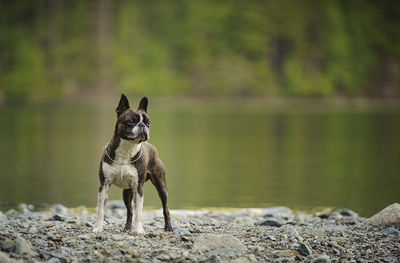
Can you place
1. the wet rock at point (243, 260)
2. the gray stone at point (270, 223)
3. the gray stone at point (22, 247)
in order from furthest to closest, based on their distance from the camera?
the gray stone at point (270, 223) → the wet rock at point (243, 260) → the gray stone at point (22, 247)

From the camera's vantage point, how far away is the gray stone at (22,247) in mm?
7179

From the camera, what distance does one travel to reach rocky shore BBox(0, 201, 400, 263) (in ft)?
24.0

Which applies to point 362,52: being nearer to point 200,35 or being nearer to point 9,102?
point 200,35

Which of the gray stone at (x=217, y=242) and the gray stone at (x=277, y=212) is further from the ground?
the gray stone at (x=277, y=212)

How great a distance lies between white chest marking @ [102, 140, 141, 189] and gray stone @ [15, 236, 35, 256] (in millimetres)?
1310

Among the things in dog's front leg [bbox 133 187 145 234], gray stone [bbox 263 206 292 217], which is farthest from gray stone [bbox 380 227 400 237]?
A: dog's front leg [bbox 133 187 145 234]

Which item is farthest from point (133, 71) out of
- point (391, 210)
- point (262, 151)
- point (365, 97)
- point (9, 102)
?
point (391, 210)

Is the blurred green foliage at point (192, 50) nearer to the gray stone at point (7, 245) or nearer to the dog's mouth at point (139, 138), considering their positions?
the dog's mouth at point (139, 138)

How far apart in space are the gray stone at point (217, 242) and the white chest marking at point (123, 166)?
115 cm

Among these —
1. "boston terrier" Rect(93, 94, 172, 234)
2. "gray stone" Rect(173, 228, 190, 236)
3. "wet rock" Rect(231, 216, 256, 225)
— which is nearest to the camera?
"boston terrier" Rect(93, 94, 172, 234)

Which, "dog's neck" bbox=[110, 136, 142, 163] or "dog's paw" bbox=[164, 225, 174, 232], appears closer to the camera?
"dog's neck" bbox=[110, 136, 142, 163]

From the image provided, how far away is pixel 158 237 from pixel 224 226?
1.70 meters

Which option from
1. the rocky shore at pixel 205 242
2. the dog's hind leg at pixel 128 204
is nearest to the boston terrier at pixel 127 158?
the dog's hind leg at pixel 128 204

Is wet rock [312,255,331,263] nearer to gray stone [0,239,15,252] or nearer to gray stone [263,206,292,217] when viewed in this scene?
gray stone [0,239,15,252]
